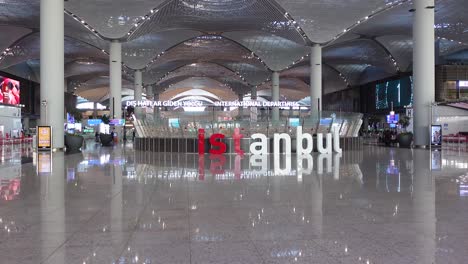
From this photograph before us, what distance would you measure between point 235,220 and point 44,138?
65.7ft

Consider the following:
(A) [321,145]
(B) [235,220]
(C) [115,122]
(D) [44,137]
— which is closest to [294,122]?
(A) [321,145]

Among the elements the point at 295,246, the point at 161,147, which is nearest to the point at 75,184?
the point at 295,246

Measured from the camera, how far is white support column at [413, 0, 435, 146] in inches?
1104

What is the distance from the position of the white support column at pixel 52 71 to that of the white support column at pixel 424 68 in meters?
20.4

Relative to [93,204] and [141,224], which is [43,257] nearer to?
[141,224]

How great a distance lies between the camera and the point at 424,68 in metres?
28.3

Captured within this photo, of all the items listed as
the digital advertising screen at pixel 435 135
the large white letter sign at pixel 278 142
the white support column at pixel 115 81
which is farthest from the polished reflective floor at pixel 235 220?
the white support column at pixel 115 81

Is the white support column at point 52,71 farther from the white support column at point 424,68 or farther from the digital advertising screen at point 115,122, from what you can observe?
the white support column at point 424,68

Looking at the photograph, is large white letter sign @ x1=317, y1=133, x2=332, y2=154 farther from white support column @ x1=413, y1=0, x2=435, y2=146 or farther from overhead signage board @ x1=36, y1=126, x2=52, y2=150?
overhead signage board @ x1=36, y1=126, x2=52, y2=150

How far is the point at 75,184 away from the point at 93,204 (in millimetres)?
2870

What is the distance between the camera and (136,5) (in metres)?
37.0

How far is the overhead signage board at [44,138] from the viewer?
23.4 metres

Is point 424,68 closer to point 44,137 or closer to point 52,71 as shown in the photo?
point 52,71

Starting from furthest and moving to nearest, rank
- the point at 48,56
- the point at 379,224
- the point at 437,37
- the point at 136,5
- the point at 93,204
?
the point at 437,37 < the point at 136,5 < the point at 48,56 < the point at 93,204 < the point at 379,224
